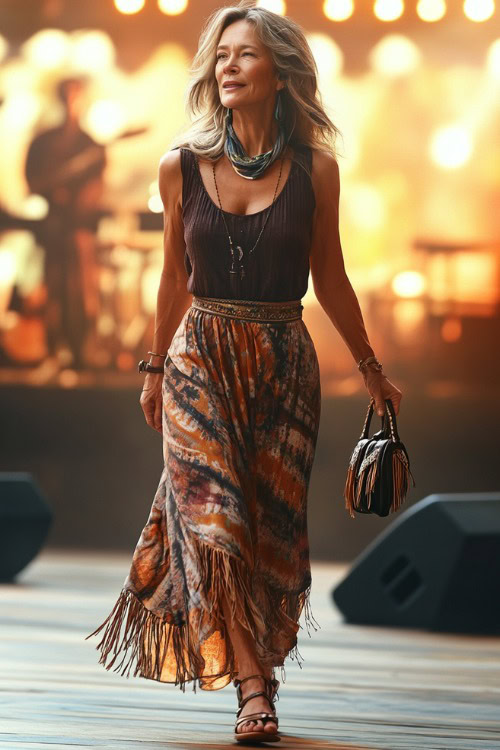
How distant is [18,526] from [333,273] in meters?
3.28

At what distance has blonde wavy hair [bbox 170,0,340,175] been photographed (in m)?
2.52

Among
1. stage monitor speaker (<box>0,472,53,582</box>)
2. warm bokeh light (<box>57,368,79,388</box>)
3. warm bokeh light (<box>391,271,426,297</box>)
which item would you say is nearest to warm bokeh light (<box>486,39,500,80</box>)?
warm bokeh light (<box>391,271,426,297</box>)

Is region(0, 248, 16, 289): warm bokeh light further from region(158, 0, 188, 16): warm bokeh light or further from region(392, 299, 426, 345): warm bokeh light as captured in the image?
region(392, 299, 426, 345): warm bokeh light

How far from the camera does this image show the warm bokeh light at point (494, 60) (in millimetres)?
6742

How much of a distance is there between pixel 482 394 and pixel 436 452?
390mm

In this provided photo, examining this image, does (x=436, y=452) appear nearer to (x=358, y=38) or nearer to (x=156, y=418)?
(x=358, y=38)

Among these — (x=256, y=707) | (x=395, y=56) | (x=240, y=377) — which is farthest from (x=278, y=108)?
(x=395, y=56)

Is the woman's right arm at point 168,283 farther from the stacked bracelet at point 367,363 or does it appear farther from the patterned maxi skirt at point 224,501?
the stacked bracelet at point 367,363

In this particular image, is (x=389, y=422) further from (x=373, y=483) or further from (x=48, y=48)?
(x=48, y=48)

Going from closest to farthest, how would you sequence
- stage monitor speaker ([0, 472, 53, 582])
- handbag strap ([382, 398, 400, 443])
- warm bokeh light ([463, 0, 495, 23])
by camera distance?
handbag strap ([382, 398, 400, 443]), stage monitor speaker ([0, 472, 53, 582]), warm bokeh light ([463, 0, 495, 23])

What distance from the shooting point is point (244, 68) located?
2.49m

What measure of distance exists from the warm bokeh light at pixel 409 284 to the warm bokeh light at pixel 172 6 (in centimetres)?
185

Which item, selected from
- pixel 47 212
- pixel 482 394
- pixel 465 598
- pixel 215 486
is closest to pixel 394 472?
pixel 215 486

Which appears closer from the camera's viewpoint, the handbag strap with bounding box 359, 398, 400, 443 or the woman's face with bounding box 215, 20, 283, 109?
the woman's face with bounding box 215, 20, 283, 109
